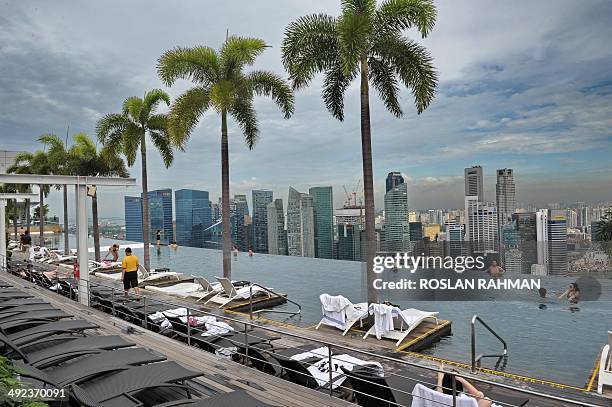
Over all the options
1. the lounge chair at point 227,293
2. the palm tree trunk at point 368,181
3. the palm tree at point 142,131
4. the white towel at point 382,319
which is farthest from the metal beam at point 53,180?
the palm tree at point 142,131

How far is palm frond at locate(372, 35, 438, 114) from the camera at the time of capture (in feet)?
29.5

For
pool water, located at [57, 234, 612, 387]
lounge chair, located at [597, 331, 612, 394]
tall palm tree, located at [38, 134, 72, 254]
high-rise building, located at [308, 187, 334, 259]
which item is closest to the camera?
lounge chair, located at [597, 331, 612, 394]

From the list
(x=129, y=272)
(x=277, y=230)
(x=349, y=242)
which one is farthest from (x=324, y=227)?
(x=129, y=272)

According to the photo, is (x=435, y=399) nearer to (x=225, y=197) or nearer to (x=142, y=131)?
(x=225, y=197)

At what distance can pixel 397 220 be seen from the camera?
1418 cm

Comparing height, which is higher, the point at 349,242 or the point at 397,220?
the point at 397,220

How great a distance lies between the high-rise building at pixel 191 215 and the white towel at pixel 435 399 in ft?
69.6

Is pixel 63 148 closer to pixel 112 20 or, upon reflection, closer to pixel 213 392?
pixel 112 20

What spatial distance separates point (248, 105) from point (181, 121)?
6.37ft

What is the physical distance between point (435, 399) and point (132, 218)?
2167 centimetres

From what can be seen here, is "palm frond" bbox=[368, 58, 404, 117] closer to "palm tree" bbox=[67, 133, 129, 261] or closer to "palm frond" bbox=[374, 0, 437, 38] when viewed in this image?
"palm frond" bbox=[374, 0, 437, 38]

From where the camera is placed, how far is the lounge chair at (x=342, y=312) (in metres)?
8.41

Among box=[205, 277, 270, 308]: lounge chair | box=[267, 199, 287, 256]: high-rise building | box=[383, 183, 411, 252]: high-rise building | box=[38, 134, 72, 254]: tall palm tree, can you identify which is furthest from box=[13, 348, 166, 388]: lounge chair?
box=[38, 134, 72, 254]: tall palm tree

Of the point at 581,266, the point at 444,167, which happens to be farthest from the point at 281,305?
the point at 444,167
